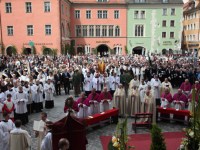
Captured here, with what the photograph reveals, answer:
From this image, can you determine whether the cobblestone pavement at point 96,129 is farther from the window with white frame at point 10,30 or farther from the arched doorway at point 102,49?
the arched doorway at point 102,49

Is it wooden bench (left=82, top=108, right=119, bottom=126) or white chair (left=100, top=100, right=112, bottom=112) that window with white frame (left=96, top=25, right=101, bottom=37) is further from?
wooden bench (left=82, top=108, right=119, bottom=126)

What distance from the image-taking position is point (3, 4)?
39.9 meters

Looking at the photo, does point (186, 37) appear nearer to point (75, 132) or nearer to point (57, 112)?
point (57, 112)

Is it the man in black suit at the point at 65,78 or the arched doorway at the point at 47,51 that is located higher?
the arched doorway at the point at 47,51

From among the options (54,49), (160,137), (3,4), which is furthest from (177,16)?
(160,137)

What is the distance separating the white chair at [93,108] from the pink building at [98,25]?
125ft

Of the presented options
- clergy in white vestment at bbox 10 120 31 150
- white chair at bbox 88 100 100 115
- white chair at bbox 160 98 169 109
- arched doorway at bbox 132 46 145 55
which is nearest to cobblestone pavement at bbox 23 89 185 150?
white chair at bbox 88 100 100 115

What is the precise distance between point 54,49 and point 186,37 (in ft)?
113

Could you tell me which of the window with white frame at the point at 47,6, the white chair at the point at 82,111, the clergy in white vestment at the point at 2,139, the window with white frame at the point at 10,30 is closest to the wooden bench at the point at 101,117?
the white chair at the point at 82,111

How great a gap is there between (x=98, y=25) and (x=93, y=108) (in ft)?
130

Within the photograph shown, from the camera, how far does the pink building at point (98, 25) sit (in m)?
49.8

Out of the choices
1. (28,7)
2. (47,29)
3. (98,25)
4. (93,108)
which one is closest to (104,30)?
(98,25)

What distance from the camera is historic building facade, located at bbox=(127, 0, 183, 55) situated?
49.8m

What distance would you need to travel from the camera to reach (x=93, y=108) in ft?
40.9
